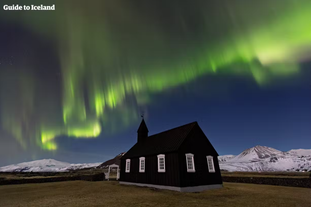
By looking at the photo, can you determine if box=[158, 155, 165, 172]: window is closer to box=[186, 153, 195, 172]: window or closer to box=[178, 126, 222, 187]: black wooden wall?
box=[178, 126, 222, 187]: black wooden wall

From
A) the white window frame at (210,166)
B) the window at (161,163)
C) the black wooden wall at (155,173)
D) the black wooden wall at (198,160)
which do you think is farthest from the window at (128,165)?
the white window frame at (210,166)

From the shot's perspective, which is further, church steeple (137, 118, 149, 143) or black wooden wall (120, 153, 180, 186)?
church steeple (137, 118, 149, 143)

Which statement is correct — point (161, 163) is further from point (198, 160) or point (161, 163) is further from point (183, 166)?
point (198, 160)

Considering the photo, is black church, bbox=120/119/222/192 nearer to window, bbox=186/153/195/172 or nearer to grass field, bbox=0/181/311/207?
window, bbox=186/153/195/172

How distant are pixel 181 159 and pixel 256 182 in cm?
1902

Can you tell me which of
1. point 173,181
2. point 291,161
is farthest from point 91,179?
point 291,161

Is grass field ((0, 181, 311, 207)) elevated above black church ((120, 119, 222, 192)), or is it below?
below

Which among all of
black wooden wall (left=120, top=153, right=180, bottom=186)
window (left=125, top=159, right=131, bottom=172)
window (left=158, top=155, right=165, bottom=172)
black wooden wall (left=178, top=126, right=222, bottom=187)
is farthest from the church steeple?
black wooden wall (left=178, top=126, right=222, bottom=187)

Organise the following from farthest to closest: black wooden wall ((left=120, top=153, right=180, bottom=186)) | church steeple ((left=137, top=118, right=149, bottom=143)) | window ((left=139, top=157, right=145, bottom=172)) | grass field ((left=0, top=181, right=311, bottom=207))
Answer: church steeple ((left=137, top=118, right=149, bottom=143)), window ((left=139, top=157, right=145, bottom=172)), black wooden wall ((left=120, top=153, right=180, bottom=186)), grass field ((left=0, top=181, right=311, bottom=207))

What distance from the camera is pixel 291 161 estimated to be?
144m

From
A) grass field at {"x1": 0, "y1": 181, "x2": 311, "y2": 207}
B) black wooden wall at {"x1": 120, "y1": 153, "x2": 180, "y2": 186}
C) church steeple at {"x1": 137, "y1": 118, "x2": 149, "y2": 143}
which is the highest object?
church steeple at {"x1": 137, "y1": 118, "x2": 149, "y2": 143}

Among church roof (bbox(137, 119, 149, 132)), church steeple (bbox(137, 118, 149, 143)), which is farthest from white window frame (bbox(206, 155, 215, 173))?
church roof (bbox(137, 119, 149, 132))

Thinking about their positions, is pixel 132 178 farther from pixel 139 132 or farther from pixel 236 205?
pixel 236 205

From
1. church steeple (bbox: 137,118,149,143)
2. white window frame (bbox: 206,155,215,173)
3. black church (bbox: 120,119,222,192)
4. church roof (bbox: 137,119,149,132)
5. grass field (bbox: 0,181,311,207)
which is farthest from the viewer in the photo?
church roof (bbox: 137,119,149,132)
